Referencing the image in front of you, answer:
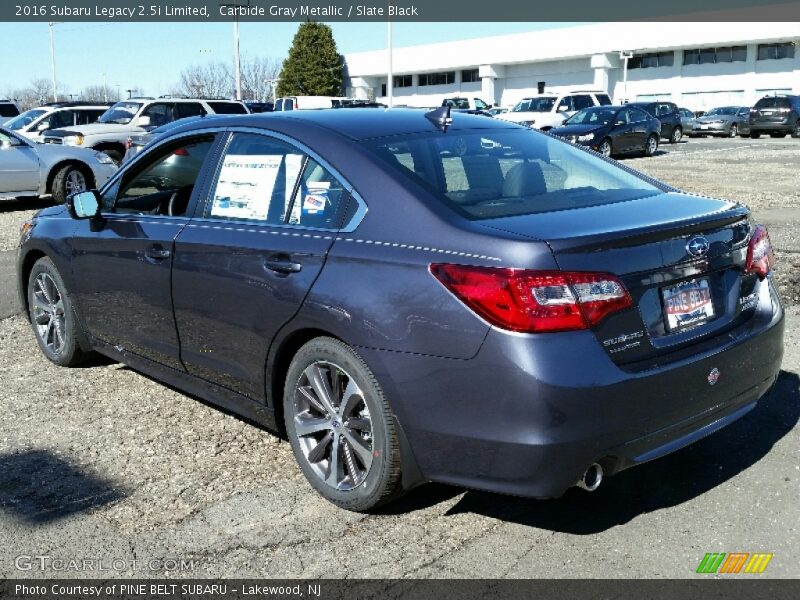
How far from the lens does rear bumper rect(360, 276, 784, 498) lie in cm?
303

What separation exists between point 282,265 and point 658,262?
62.0 inches

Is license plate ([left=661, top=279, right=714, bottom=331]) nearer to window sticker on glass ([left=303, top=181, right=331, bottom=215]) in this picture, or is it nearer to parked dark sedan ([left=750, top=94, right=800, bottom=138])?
window sticker on glass ([left=303, top=181, right=331, bottom=215])

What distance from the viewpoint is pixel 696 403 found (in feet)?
11.1

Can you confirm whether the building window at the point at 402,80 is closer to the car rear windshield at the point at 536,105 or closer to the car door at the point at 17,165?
the car rear windshield at the point at 536,105

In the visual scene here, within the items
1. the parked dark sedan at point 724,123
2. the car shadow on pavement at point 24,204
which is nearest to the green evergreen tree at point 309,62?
the parked dark sedan at point 724,123

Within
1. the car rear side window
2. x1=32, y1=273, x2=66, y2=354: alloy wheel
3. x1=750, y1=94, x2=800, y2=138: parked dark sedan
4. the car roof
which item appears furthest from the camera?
x1=750, y1=94, x2=800, y2=138: parked dark sedan

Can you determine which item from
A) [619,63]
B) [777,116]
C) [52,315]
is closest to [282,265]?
[52,315]

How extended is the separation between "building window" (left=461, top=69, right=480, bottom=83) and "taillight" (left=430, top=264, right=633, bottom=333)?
70.8 m

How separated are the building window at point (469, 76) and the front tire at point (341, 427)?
7029 cm

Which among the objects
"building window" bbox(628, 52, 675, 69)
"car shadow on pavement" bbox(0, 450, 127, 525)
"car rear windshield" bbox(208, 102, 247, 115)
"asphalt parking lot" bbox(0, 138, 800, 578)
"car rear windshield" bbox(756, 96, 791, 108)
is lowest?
"car shadow on pavement" bbox(0, 450, 127, 525)

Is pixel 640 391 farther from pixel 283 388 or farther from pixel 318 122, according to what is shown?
pixel 318 122

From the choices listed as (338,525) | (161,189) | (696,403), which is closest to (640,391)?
(696,403)

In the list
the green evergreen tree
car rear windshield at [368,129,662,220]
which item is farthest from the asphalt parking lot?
the green evergreen tree

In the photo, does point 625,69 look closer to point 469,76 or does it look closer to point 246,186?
point 469,76
